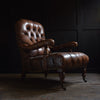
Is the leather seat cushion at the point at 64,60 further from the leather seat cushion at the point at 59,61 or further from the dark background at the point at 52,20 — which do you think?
the dark background at the point at 52,20

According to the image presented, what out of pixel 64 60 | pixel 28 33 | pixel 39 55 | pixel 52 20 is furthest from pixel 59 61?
pixel 52 20

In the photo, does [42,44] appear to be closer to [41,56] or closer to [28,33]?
[41,56]

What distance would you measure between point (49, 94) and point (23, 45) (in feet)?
2.95

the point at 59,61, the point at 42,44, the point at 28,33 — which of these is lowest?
the point at 59,61

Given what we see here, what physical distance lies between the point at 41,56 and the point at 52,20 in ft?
4.87

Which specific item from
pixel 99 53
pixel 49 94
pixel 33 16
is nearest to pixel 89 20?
pixel 99 53

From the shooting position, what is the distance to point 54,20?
340 centimetres

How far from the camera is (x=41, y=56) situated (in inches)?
82.7

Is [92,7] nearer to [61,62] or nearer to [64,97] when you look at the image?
[61,62]

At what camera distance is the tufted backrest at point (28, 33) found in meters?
2.40

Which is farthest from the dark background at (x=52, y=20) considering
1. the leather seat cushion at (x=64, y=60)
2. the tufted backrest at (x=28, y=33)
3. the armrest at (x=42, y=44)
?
the leather seat cushion at (x=64, y=60)

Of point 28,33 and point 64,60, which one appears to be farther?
point 28,33

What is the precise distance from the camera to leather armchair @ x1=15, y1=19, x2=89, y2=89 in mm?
1924

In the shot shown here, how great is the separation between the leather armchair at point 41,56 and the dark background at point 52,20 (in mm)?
633
